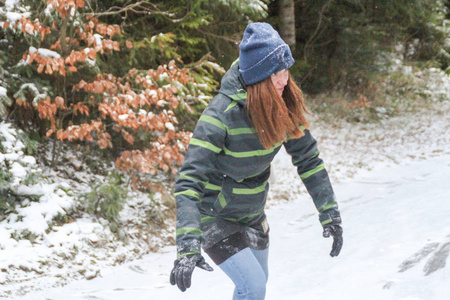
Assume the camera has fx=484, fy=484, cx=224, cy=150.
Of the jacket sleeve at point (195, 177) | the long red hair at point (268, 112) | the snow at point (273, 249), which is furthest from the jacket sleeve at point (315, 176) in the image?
the snow at point (273, 249)

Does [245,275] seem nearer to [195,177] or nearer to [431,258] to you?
[195,177]

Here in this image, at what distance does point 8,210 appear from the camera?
231 inches

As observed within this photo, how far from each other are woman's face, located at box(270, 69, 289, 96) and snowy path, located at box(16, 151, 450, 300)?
7.97ft

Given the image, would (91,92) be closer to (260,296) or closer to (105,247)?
(105,247)

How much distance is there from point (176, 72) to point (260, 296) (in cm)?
465

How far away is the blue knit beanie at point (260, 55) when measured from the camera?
105 inches

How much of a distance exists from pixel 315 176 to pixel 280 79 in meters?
0.72

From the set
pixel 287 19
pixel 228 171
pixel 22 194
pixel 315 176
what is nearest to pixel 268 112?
pixel 228 171

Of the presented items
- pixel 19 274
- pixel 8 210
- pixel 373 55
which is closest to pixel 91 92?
pixel 8 210

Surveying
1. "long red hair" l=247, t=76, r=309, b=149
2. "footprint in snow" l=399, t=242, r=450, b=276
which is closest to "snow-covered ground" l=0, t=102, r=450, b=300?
"footprint in snow" l=399, t=242, r=450, b=276

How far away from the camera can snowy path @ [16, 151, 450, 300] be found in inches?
180

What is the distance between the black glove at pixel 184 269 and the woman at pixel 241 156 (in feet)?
0.24

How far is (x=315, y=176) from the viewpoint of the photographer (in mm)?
3107

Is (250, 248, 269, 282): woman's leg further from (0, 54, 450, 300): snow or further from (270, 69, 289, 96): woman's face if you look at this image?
(0, 54, 450, 300): snow
